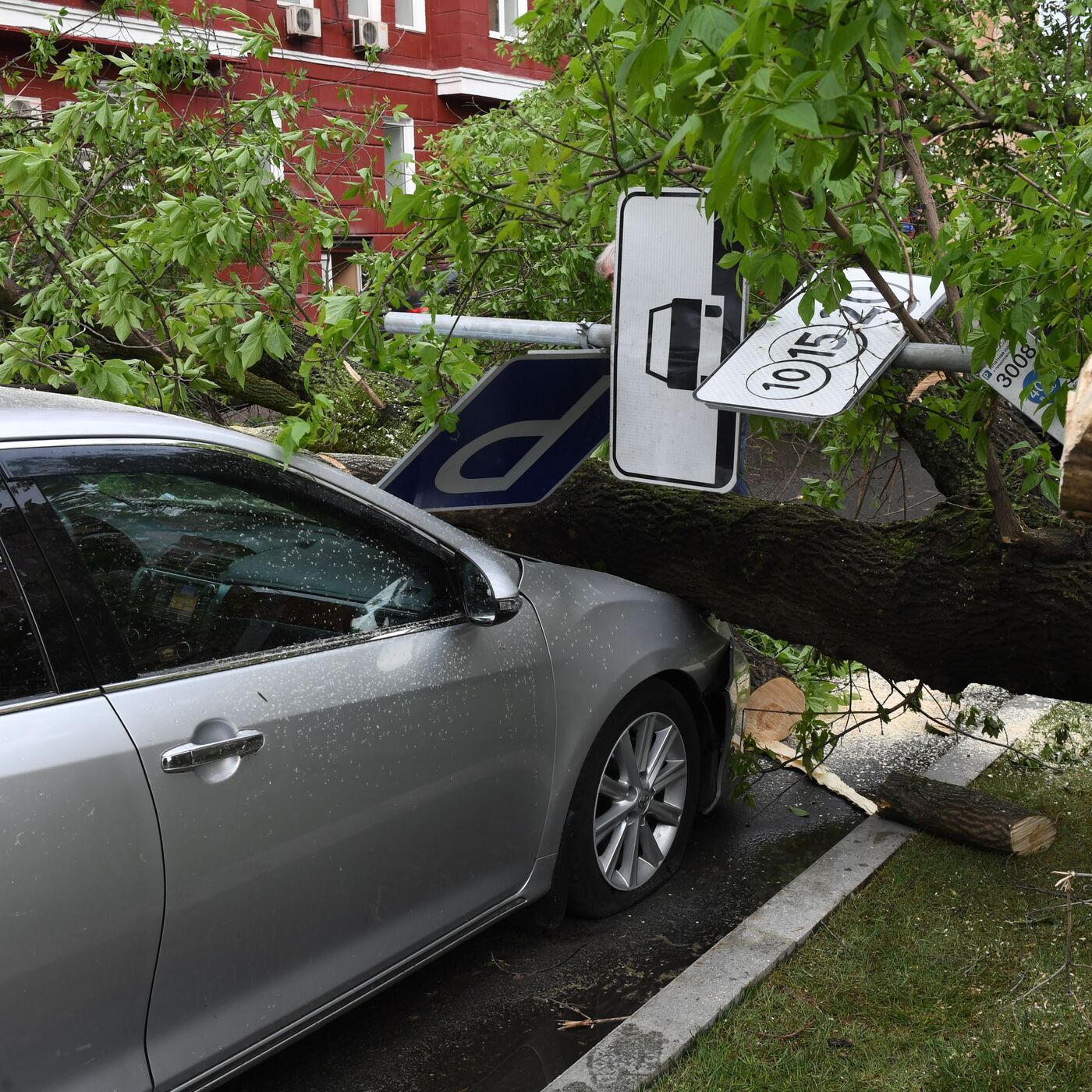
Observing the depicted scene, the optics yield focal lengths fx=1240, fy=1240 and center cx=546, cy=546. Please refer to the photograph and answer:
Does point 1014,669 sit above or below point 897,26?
below

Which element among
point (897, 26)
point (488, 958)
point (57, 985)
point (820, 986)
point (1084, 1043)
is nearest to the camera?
point (897, 26)

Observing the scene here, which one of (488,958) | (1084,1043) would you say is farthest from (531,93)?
(1084,1043)

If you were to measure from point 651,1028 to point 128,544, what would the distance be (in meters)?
1.82

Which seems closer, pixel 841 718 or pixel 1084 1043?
pixel 1084 1043

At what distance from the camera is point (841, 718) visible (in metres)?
6.03

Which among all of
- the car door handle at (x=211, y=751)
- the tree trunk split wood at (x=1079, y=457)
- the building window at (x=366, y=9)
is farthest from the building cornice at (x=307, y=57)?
the tree trunk split wood at (x=1079, y=457)

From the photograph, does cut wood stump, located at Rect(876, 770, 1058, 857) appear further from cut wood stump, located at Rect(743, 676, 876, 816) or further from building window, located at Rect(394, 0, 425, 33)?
building window, located at Rect(394, 0, 425, 33)

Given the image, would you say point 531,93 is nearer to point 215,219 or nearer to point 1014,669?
point 215,219

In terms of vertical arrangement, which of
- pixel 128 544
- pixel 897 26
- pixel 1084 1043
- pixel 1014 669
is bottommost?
pixel 1084 1043

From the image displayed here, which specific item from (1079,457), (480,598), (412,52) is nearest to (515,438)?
(480,598)

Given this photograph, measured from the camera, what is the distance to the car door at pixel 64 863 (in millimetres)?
2244

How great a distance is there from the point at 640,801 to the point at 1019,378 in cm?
174

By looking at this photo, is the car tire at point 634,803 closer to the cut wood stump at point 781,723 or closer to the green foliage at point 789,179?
the cut wood stump at point 781,723

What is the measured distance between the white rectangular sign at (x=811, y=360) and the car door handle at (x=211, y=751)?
145 cm
